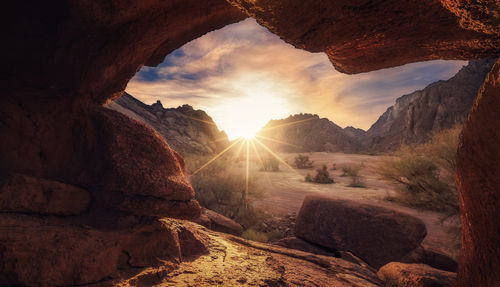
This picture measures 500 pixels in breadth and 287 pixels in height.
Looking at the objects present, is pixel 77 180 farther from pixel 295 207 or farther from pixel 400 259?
pixel 295 207

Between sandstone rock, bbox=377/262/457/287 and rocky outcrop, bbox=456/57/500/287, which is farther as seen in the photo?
sandstone rock, bbox=377/262/457/287

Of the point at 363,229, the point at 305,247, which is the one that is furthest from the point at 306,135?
the point at 305,247

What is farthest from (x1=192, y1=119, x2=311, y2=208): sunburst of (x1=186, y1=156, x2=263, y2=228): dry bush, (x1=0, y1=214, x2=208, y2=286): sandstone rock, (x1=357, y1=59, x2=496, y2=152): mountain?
(x1=357, y1=59, x2=496, y2=152): mountain

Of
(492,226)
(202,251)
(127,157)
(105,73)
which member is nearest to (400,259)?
(492,226)

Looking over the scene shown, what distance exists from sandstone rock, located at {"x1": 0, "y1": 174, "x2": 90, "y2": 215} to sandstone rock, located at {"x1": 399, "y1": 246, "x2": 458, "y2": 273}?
5588 millimetres

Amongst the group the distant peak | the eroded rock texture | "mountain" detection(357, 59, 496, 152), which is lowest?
the eroded rock texture

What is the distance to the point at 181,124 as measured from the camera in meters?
19.0

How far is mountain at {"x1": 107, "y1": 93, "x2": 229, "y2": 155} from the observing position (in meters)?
15.2

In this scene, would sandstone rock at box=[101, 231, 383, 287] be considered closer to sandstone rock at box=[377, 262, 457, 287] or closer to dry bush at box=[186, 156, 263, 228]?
sandstone rock at box=[377, 262, 457, 287]

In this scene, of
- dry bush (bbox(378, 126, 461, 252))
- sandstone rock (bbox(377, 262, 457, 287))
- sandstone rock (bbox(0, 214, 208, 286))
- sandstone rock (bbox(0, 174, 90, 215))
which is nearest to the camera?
sandstone rock (bbox(0, 214, 208, 286))

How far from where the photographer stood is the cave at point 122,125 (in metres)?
1.56

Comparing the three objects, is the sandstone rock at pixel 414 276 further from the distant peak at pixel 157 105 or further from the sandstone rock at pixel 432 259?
the distant peak at pixel 157 105

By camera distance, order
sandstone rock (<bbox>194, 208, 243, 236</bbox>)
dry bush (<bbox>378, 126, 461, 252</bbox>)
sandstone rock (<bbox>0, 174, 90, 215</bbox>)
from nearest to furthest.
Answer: sandstone rock (<bbox>0, 174, 90, 215</bbox>)
sandstone rock (<bbox>194, 208, 243, 236</bbox>)
dry bush (<bbox>378, 126, 461, 252</bbox>)

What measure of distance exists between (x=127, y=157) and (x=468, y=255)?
3.60 meters
